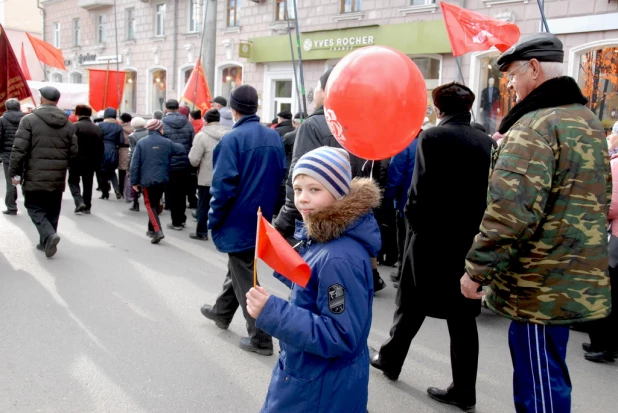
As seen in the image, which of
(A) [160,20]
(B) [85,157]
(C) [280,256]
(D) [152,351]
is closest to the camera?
(C) [280,256]

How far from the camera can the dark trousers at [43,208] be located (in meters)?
6.32

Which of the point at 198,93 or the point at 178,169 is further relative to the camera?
the point at 198,93

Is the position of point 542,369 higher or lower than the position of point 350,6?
lower

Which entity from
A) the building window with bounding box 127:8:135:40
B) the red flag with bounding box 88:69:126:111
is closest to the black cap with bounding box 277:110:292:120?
the red flag with bounding box 88:69:126:111

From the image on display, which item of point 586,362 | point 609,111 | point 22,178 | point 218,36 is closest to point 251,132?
point 586,362

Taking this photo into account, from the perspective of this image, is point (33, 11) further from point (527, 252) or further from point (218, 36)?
point (527, 252)

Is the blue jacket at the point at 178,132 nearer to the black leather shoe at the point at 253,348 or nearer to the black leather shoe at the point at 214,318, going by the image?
the black leather shoe at the point at 214,318

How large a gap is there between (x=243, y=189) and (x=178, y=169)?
4810 millimetres

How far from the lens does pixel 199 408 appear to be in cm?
327

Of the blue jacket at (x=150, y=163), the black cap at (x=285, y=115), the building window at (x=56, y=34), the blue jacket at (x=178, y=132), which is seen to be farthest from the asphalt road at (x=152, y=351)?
the building window at (x=56, y=34)

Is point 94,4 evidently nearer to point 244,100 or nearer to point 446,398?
point 244,100

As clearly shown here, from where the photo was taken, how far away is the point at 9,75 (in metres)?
7.17

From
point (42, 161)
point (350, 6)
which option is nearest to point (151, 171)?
point (42, 161)

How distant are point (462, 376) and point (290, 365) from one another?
1.69 metres
